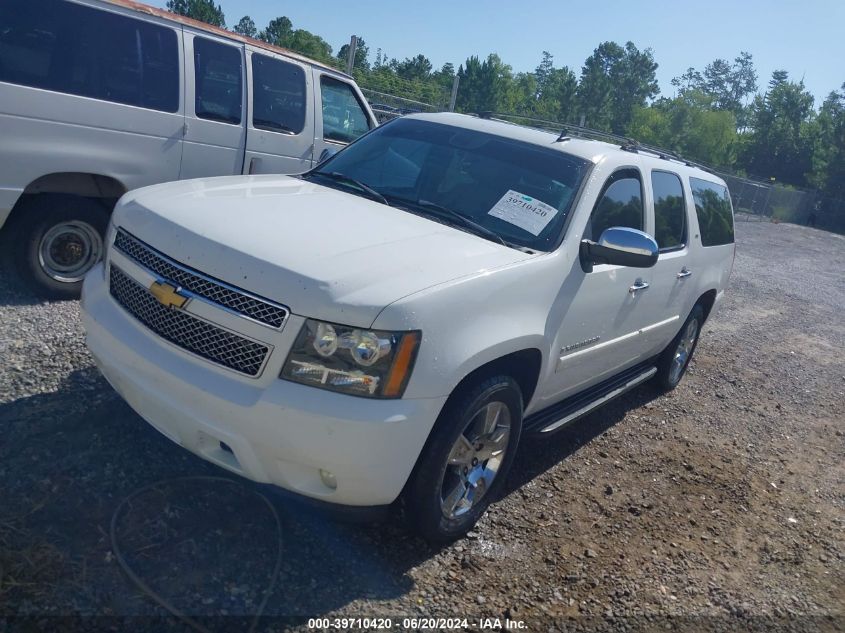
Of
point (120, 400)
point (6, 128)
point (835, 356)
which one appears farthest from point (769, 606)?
point (835, 356)

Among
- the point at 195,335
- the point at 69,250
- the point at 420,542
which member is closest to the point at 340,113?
the point at 69,250

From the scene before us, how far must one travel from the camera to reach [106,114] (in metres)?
5.23

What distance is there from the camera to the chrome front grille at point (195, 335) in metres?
2.85

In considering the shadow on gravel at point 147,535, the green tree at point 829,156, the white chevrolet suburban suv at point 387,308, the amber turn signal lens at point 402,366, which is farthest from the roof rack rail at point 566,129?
the green tree at point 829,156

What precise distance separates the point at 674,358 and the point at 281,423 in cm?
434

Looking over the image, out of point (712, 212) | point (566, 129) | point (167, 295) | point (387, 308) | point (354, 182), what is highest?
point (566, 129)

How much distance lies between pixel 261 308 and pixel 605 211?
2.21 meters

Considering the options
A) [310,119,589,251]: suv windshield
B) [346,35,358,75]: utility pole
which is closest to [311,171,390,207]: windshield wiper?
[310,119,589,251]: suv windshield

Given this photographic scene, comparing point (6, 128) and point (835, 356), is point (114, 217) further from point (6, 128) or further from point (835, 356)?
point (835, 356)

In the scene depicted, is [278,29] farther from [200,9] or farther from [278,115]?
[278,115]

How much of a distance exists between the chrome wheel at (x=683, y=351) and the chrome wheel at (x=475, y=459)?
Result: 3.05m

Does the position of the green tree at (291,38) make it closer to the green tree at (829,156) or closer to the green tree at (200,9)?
the green tree at (200,9)

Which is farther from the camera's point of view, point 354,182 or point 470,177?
point 354,182

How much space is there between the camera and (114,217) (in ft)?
11.7
